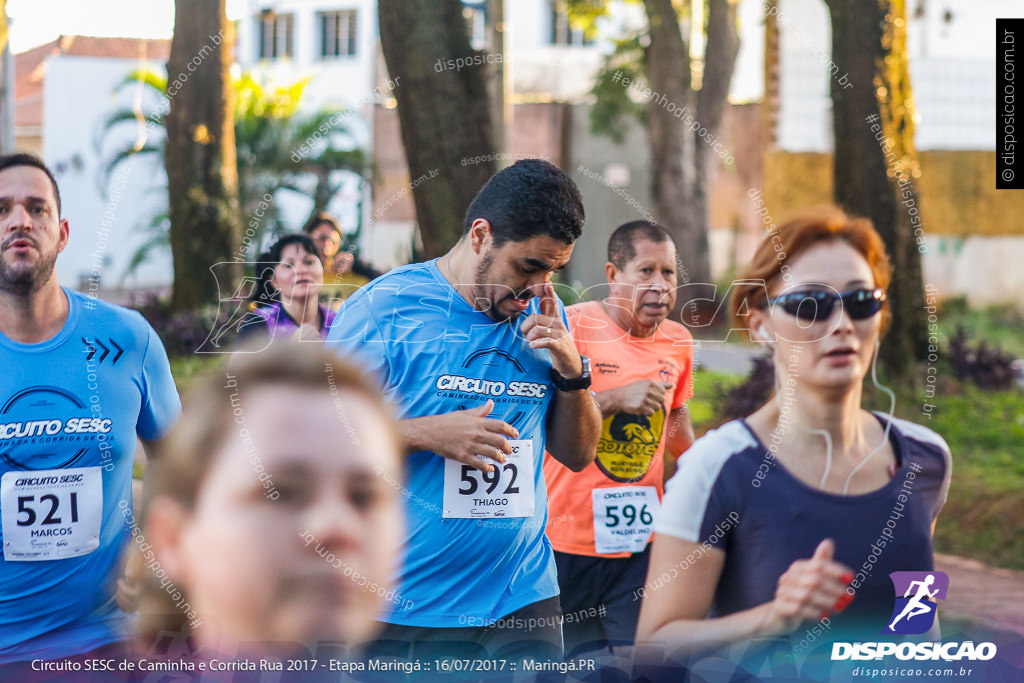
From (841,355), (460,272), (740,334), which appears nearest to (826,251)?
(841,355)

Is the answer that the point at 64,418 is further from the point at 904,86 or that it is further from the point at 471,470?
the point at 904,86

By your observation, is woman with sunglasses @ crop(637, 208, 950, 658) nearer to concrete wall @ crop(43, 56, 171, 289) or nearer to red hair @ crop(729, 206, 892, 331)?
red hair @ crop(729, 206, 892, 331)

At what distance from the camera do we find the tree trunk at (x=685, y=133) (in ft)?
15.5

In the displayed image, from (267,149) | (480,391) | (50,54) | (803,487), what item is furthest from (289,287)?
(267,149)

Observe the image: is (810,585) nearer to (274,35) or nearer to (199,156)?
(199,156)

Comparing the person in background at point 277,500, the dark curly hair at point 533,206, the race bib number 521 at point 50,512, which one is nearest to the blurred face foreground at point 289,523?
the person in background at point 277,500

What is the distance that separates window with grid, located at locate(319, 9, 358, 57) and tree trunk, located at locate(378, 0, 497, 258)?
510cm

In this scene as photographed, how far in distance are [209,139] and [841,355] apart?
3421 mm

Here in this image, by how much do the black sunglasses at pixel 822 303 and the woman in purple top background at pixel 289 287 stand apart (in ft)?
5.20

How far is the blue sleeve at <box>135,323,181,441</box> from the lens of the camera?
3119mm

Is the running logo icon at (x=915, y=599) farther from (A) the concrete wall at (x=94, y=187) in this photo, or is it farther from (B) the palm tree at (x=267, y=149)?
(A) the concrete wall at (x=94, y=187)

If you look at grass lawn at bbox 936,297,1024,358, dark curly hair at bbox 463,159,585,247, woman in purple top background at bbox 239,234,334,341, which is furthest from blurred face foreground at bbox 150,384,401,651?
grass lawn at bbox 936,297,1024,358

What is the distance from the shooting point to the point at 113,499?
303cm

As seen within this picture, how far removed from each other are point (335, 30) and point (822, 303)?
8.77 metres
